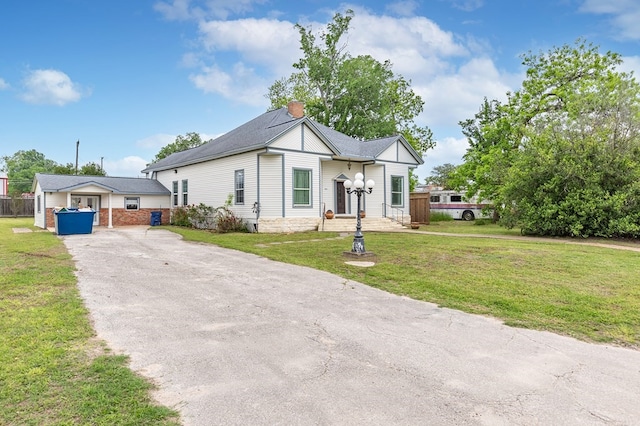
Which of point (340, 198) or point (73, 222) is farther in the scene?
point (340, 198)

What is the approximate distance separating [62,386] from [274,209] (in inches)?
572

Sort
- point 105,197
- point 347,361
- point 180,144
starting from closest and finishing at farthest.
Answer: point 347,361 → point 105,197 → point 180,144

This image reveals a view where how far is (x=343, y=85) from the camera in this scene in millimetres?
32781

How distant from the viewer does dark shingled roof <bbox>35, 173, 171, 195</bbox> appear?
67.7ft

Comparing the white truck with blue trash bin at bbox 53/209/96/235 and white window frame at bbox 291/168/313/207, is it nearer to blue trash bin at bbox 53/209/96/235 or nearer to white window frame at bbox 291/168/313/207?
white window frame at bbox 291/168/313/207

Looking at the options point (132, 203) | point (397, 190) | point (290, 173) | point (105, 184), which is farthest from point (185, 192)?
point (397, 190)

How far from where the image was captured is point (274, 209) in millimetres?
17484

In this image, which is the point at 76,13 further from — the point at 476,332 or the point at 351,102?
the point at 351,102

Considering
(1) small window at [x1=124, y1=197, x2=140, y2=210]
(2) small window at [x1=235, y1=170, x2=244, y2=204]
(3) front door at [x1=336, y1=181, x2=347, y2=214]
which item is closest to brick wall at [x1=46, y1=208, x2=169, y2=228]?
(1) small window at [x1=124, y1=197, x2=140, y2=210]

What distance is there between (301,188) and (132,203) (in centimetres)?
1210

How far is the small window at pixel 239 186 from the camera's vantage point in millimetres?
18391

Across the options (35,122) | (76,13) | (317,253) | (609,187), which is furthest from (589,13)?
(35,122)

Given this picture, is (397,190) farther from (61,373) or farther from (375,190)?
(61,373)

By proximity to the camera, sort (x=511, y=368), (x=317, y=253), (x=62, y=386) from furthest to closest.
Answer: (x=317, y=253) < (x=511, y=368) < (x=62, y=386)
